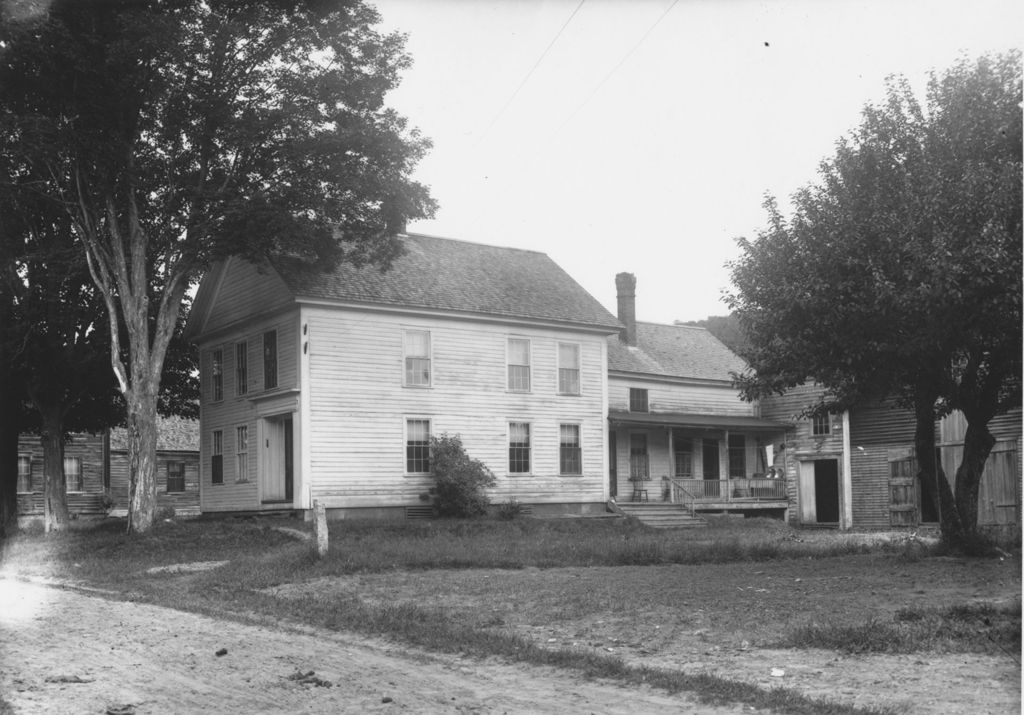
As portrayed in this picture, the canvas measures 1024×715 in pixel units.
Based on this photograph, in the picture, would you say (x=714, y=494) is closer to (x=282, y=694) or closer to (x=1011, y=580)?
(x=1011, y=580)

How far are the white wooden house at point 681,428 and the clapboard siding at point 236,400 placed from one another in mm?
11721

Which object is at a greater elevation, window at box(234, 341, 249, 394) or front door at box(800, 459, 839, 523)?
window at box(234, 341, 249, 394)

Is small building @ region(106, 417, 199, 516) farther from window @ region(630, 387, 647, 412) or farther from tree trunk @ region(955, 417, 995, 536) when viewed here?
tree trunk @ region(955, 417, 995, 536)

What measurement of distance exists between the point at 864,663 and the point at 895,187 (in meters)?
11.2

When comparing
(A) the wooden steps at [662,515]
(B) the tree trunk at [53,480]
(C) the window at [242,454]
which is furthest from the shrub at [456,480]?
(B) the tree trunk at [53,480]

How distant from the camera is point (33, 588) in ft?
59.3

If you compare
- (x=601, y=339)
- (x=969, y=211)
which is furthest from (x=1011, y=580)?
(x=601, y=339)

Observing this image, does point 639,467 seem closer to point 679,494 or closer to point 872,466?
point 679,494

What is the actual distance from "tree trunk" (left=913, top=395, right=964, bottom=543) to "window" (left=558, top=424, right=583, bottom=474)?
16.1 meters

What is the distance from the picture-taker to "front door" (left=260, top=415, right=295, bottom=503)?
3231 cm

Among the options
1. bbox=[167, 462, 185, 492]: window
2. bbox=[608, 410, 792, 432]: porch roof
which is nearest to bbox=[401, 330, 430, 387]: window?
bbox=[608, 410, 792, 432]: porch roof

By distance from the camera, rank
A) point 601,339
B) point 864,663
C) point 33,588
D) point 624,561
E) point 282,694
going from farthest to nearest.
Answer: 1. point 601,339
2. point 624,561
3. point 33,588
4. point 864,663
5. point 282,694

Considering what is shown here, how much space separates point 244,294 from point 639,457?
49.7 feet

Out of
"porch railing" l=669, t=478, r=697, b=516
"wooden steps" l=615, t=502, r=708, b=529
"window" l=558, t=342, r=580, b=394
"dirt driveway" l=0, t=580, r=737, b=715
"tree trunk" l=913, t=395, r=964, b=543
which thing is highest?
"window" l=558, t=342, r=580, b=394
